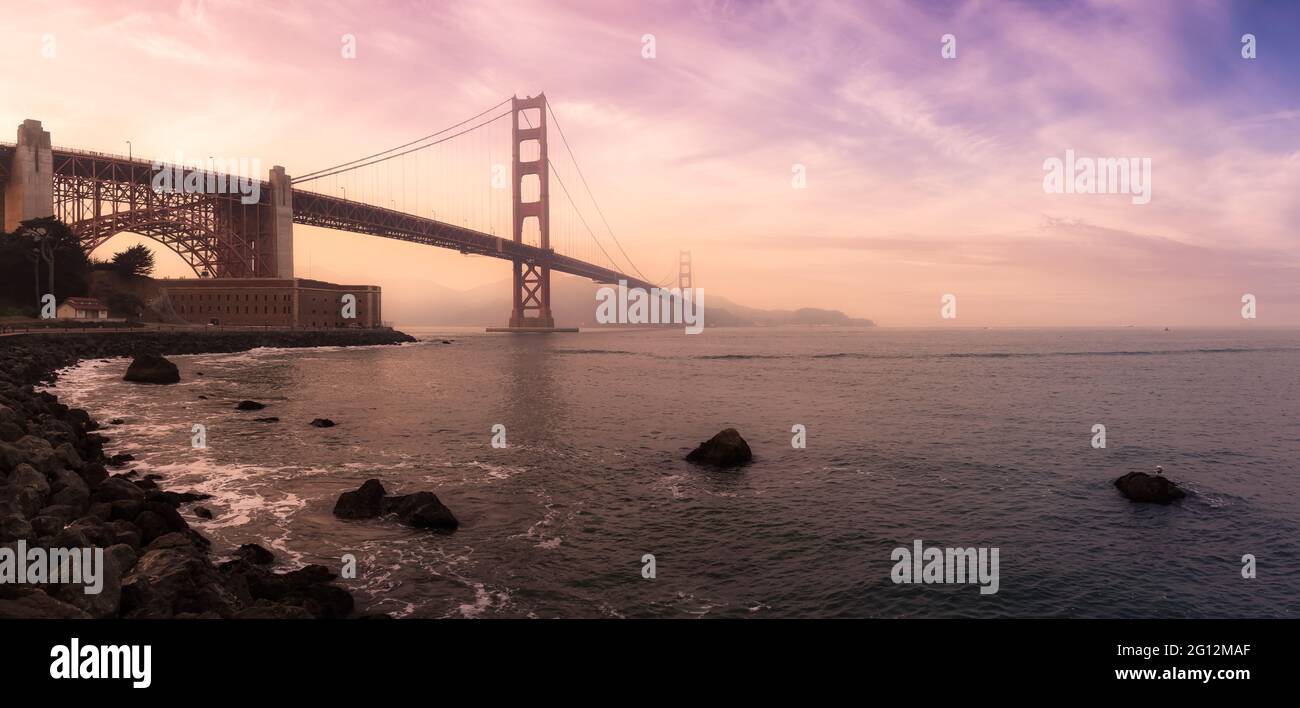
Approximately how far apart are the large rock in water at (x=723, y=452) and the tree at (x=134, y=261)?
89.8 meters

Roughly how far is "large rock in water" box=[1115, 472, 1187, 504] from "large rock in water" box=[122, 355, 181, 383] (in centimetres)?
4524

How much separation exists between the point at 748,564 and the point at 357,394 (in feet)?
101

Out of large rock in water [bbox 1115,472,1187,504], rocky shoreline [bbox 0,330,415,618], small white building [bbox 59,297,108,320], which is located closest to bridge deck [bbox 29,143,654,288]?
small white building [bbox 59,297,108,320]

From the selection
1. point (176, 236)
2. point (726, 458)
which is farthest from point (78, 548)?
point (176, 236)

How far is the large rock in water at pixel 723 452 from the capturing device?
786 inches

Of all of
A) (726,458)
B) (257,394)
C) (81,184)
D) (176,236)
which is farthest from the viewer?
(176,236)

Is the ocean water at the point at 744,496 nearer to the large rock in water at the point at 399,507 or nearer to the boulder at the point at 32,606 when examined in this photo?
the large rock in water at the point at 399,507

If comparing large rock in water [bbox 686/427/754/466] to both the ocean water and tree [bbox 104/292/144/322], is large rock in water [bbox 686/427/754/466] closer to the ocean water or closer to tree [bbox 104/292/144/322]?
the ocean water

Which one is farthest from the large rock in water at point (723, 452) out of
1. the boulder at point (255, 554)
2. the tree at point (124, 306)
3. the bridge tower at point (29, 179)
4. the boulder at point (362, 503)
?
the bridge tower at point (29, 179)
